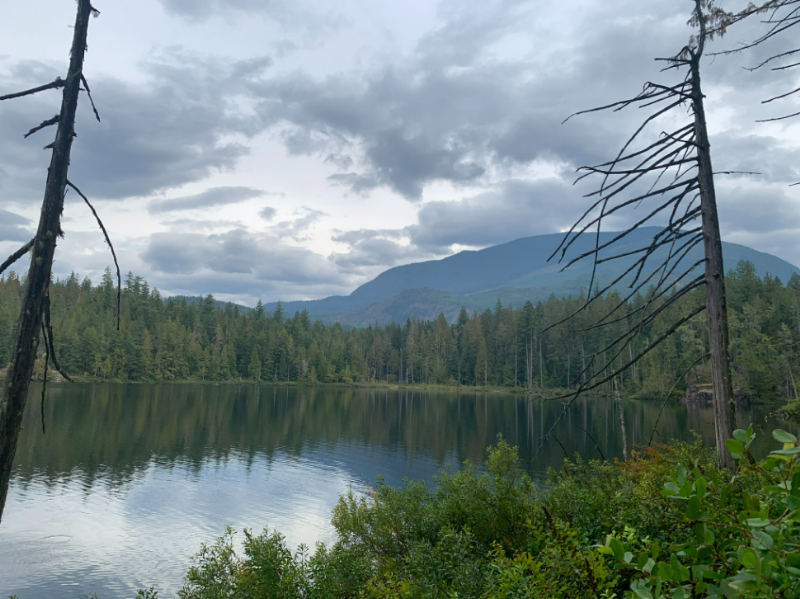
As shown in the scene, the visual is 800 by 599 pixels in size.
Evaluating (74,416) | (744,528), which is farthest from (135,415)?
(744,528)

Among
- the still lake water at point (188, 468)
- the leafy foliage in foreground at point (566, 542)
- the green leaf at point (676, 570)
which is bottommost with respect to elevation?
the still lake water at point (188, 468)

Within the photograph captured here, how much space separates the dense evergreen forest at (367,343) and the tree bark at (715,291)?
205 feet

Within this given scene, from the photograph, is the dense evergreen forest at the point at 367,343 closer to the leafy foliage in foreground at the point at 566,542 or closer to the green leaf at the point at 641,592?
the leafy foliage in foreground at the point at 566,542

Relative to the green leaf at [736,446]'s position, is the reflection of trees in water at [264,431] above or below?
below

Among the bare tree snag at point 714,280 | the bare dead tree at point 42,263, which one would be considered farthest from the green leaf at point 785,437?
the bare dead tree at point 42,263

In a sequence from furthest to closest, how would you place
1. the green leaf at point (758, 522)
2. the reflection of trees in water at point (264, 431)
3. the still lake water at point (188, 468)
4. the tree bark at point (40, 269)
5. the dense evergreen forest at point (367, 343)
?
the dense evergreen forest at point (367, 343) < the reflection of trees in water at point (264, 431) < the still lake water at point (188, 468) < the tree bark at point (40, 269) < the green leaf at point (758, 522)

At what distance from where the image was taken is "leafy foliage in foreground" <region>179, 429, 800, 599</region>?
5.71 feet

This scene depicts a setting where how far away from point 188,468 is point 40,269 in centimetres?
2809

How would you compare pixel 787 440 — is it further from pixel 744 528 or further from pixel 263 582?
pixel 263 582

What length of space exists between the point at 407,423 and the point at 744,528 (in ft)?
176

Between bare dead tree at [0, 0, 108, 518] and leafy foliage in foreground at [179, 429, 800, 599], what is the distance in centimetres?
425

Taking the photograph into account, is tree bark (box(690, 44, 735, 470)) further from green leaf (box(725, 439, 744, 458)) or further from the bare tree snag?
green leaf (box(725, 439, 744, 458))

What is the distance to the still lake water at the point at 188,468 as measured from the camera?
17.0m

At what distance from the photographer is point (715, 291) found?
6109 millimetres
